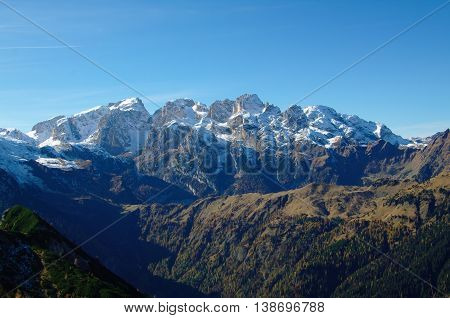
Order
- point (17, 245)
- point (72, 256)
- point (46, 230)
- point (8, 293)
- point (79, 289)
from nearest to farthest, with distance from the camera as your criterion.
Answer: point (8, 293)
point (79, 289)
point (17, 245)
point (72, 256)
point (46, 230)

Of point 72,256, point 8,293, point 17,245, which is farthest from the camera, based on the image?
point 72,256

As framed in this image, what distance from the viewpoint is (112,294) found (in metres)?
132
